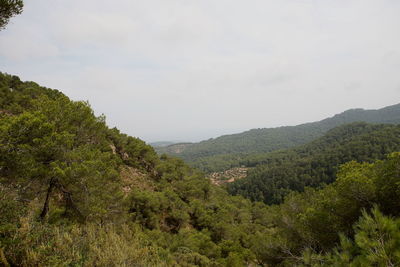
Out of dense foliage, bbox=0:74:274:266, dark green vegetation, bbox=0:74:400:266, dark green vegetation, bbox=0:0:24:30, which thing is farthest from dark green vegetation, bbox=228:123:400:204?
dark green vegetation, bbox=0:0:24:30

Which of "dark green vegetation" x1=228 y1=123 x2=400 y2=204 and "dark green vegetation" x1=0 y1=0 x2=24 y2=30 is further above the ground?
"dark green vegetation" x1=0 y1=0 x2=24 y2=30

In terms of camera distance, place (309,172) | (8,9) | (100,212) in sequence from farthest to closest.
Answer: (309,172) < (100,212) < (8,9)

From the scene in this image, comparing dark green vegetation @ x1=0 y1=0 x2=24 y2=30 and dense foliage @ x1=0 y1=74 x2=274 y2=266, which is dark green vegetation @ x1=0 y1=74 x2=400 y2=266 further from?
dark green vegetation @ x1=0 y1=0 x2=24 y2=30

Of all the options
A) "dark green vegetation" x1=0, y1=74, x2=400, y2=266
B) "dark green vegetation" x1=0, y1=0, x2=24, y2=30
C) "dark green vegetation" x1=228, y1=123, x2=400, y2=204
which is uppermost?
"dark green vegetation" x1=0, y1=0, x2=24, y2=30

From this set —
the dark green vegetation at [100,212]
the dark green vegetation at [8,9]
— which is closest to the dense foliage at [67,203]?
the dark green vegetation at [100,212]

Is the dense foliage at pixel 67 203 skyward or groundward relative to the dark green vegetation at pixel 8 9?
groundward

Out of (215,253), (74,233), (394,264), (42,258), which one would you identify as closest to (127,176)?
(215,253)

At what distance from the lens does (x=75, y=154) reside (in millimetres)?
7500

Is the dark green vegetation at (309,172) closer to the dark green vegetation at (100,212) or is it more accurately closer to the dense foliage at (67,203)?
the dark green vegetation at (100,212)

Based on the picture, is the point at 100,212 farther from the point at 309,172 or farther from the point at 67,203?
the point at 309,172

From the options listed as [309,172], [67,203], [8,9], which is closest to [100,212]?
[67,203]

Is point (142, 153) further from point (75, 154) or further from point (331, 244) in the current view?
point (331, 244)

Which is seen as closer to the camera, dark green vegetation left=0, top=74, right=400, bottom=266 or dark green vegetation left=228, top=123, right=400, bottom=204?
dark green vegetation left=0, top=74, right=400, bottom=266

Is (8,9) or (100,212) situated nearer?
(8,9)
